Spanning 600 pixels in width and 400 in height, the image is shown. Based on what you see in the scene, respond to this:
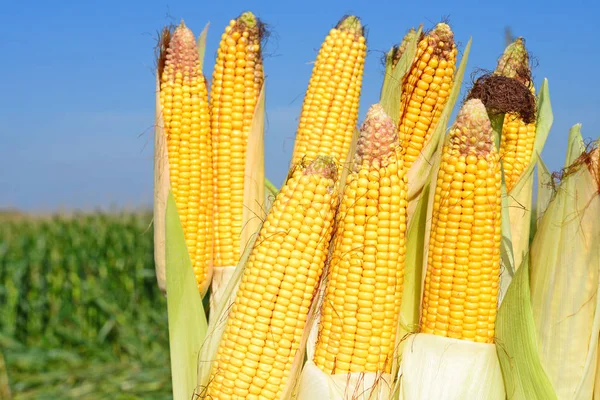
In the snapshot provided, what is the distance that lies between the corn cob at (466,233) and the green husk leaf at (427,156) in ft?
0.91

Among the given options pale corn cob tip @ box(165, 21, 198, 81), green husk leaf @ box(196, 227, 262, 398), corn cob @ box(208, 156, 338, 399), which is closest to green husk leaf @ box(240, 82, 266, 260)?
pale corn cob tip @ box(165, 21, 198, 81)

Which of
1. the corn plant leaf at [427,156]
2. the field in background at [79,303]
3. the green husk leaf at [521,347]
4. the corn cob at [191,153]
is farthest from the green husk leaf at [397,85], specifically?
the field in background at [79,303]

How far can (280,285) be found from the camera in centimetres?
A: 189

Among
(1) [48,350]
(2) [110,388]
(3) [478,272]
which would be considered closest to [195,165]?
(3) [478,272]

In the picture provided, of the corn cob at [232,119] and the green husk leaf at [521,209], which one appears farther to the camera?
the corn cob at [232,119]

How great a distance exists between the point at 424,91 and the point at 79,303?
810 cm

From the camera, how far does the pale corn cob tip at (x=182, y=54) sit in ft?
9.23

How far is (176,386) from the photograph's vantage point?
7.85 feet

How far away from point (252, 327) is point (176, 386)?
664 millimetres

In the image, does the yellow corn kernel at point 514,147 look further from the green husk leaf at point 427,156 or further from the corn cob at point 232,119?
the corn cob at point 232,119

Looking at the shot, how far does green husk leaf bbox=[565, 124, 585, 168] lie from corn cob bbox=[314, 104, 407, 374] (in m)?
0.67

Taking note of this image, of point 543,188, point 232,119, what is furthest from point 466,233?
point 232,119

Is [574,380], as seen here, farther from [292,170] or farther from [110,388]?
[110,388]

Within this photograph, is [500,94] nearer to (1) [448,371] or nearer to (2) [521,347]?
(2) [521,347]
